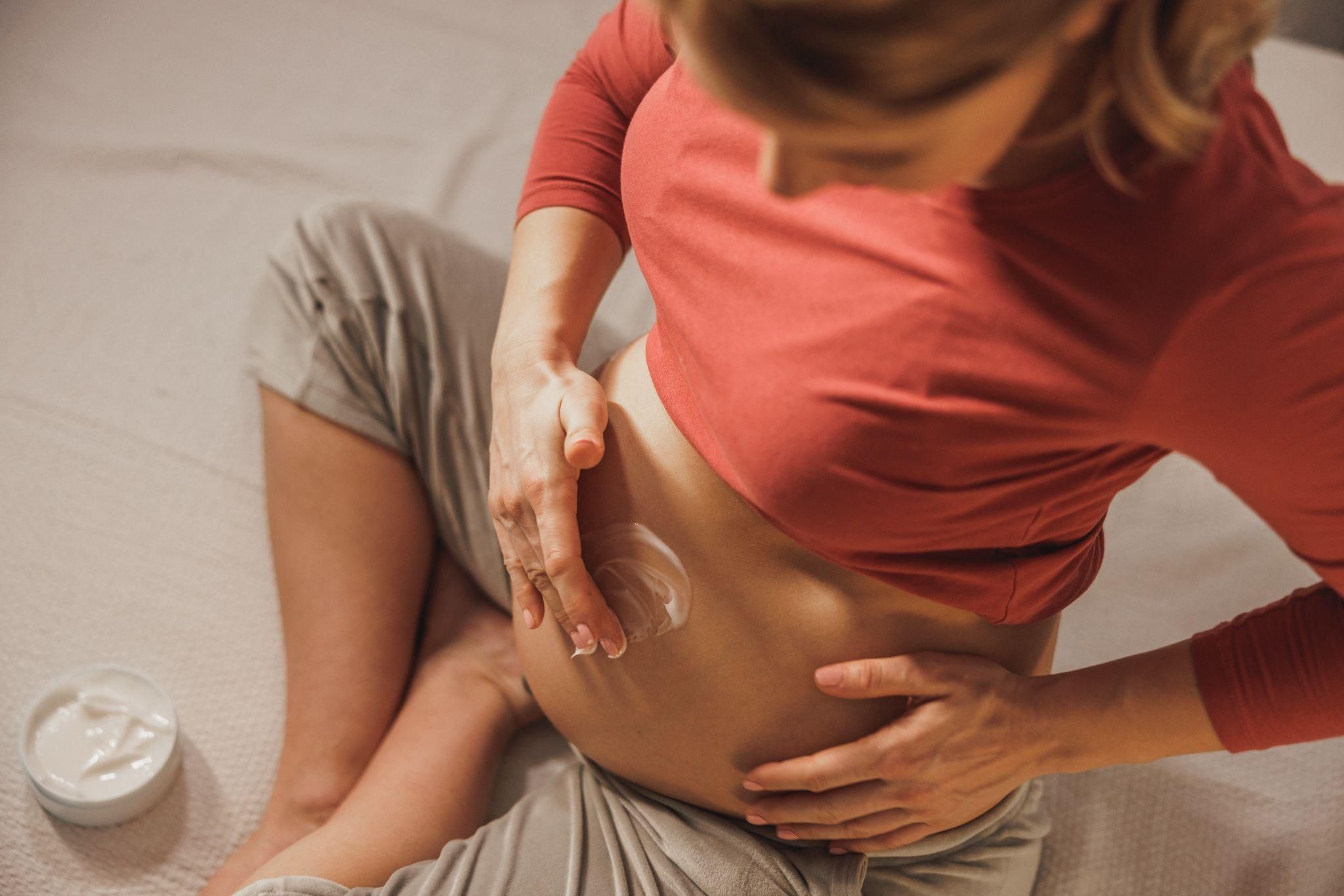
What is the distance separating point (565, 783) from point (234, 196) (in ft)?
2.87

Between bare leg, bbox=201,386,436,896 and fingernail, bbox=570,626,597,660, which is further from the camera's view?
bare leg, bbox=201,386,436,896

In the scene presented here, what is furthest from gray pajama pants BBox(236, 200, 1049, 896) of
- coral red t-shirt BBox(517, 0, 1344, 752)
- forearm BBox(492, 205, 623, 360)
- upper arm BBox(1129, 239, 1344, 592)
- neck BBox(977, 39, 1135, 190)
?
neck BBox(977, 39, 1135, 190)

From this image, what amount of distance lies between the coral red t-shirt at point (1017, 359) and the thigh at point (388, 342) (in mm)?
303

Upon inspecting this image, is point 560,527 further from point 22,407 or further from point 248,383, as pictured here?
point 22,407

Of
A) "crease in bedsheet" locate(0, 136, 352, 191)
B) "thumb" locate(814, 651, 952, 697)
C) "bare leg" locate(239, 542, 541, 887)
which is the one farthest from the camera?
"crease in bedsheet" locate(0, 136, 352, 191)

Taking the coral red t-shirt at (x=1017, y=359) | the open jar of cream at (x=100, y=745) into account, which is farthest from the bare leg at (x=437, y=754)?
the coral red t-shirt at (x=1017, y=359)

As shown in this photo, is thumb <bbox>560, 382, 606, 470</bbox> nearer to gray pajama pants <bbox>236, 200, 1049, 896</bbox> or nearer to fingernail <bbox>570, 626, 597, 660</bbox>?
fingernail <bbox>570, 626, 597, 660</bbox>

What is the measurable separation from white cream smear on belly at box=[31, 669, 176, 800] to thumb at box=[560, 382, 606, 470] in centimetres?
46

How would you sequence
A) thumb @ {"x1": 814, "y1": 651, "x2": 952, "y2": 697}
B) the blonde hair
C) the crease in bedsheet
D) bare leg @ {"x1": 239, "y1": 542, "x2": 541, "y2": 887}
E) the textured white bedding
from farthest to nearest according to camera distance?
the crease in bedsheet, the textured white bedding, bare leg @ {"x1": 239, "y1": 542, "x2": 541, "y2": 887}, thumb @ {"x1": 814, "y1": 651, "x2": 952, "y2": 697}, the blonde hair

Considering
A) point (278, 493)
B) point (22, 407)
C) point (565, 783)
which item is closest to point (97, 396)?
point (22, 407)

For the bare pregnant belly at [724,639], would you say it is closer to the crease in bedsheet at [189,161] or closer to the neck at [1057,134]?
the neck at [1057,134]

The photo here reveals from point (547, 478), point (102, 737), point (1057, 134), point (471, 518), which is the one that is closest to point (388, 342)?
point (471, 518)

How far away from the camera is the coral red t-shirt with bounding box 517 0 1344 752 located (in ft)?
1.51

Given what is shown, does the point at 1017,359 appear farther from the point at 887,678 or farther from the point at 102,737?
the point at 102,737
